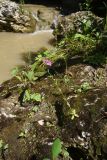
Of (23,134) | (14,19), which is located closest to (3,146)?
(23,134)

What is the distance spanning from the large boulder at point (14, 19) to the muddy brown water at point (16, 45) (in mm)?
225

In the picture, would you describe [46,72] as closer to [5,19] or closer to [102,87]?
[102,87]

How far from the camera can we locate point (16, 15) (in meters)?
9.51

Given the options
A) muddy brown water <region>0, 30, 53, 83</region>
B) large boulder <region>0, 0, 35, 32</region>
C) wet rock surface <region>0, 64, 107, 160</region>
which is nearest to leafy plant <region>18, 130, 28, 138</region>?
wet rock surface <region>0, 64, 107, 160</region>

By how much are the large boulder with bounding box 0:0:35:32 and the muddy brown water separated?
0.23 meters

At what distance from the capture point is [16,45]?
335 inches

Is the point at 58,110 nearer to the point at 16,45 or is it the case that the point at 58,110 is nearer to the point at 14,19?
the point at 16,45

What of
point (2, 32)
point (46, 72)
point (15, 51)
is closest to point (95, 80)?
point (46, 72)

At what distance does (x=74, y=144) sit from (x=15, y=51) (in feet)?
14.5

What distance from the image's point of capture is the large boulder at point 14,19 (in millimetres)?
9461

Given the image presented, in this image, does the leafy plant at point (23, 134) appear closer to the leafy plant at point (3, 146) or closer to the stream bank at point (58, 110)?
the stream bank at point (58, 110)

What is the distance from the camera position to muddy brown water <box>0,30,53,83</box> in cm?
747

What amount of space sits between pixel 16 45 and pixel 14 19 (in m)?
1.30

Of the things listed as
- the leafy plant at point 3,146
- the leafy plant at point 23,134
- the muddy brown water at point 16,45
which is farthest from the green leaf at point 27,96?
the muddy brown water at point 16,45
